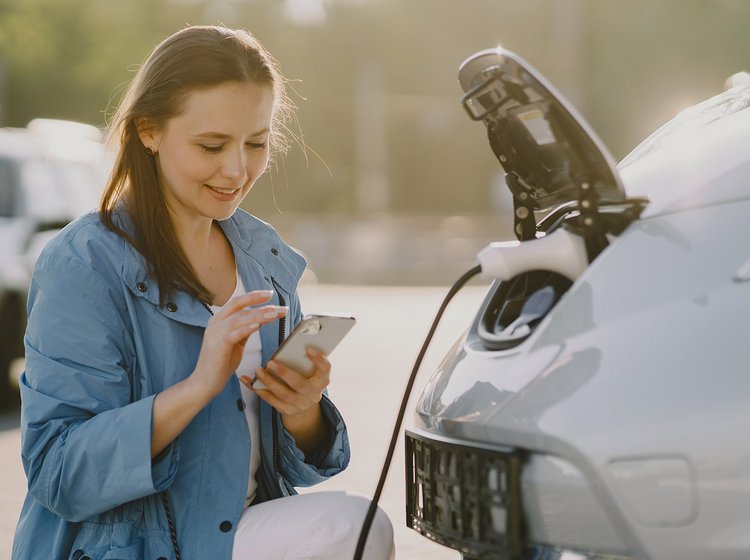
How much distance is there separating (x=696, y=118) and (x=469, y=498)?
3.15 ft

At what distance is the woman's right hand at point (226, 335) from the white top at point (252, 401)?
13.1 inches

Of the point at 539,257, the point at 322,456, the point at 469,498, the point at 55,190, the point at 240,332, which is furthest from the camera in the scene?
the point at 55,190

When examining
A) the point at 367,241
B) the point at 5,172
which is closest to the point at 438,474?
the point at 5,172

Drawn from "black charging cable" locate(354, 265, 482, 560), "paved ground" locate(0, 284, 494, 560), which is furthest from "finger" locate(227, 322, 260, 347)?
"paved ground" locate(0, 284, 494, 560)

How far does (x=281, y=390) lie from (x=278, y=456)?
0.87 feet

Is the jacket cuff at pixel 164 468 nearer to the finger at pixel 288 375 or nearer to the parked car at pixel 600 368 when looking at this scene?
the finger at pixel 288 375

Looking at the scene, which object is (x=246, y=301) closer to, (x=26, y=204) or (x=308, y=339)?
(x=308, y=339)

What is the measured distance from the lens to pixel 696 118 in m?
2.65

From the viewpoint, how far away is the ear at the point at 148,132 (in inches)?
110

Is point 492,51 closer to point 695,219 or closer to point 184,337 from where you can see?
point 695,219

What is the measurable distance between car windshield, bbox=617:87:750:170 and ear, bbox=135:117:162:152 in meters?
0.98

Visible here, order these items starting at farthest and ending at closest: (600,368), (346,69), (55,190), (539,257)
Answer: (346,69)
(55,190)
(539,257)
(600,368)

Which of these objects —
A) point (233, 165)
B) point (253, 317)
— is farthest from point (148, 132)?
point (253, 317)

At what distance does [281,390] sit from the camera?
2.73 m
